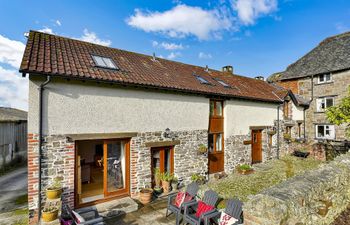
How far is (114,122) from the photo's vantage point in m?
8.20

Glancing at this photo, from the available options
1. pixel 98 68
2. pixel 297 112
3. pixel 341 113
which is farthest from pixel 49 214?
pixel 297 112

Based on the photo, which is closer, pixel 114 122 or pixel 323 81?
pixel 114 122

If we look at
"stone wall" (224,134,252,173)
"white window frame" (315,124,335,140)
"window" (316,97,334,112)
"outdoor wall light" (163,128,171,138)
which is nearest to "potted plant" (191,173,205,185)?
"stone wall" (224,134,252,173)

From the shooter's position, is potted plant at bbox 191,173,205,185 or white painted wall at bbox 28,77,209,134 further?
potted plant at bbox 191,173,205,185

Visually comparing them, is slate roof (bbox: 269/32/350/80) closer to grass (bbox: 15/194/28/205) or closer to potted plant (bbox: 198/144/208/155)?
potted plant (bbox: 198/144/208/155)

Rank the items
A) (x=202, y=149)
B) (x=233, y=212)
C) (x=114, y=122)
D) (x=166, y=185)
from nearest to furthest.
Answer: (x=233, y=212) < (x=114, y=122) < (x=166, y=185) < (x=202, y=149)

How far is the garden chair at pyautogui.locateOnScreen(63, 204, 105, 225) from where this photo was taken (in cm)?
560

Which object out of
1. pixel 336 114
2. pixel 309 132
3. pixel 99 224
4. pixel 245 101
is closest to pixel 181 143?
pixel 99 224

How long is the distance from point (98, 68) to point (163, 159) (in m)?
5.17

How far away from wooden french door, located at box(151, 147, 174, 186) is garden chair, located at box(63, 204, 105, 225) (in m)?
3.06

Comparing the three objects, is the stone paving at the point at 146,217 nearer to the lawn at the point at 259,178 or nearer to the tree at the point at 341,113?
the lawn at the point at 259,178

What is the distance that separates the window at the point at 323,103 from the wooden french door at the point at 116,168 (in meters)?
19.4

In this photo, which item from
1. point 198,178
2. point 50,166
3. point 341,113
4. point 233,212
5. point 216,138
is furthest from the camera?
point 216,138

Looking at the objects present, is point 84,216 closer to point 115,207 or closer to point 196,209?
point 115,207
